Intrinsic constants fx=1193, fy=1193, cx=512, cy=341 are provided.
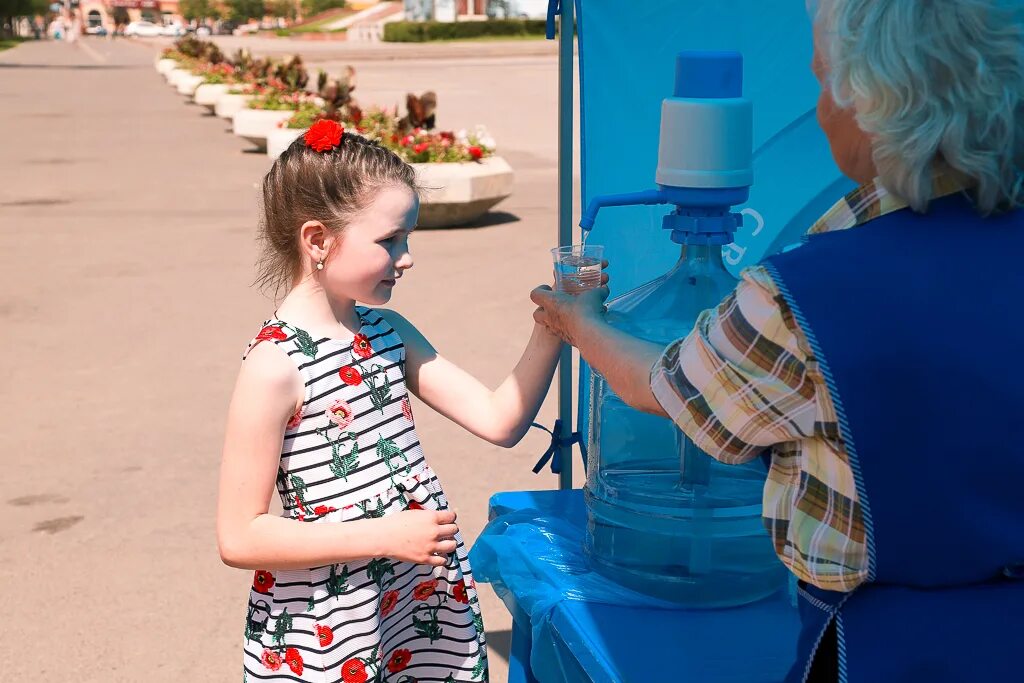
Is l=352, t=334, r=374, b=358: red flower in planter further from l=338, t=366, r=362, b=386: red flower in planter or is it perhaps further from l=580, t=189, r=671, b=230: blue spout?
l=580, t=189, r=671, b=230: blue spout

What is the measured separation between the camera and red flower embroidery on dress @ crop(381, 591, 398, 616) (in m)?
1.99

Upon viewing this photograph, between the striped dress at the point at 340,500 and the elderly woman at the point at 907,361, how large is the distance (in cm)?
74

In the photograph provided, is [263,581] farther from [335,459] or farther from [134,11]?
[134,11]

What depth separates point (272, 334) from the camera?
191cm

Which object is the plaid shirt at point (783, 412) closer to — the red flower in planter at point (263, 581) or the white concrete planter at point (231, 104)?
the red flower in planter at point (263, 581)

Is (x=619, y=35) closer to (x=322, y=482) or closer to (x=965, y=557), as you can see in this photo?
(x=322, y=482)

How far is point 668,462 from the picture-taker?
223 centimetres

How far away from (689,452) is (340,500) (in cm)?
57

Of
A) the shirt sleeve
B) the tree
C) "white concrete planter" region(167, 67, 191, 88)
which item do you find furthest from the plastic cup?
the tree

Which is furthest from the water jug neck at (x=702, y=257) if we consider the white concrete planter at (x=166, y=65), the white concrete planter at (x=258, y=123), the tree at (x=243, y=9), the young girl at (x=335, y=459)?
the tree at (x=243, y=9)

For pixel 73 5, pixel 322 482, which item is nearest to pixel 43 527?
pixel 322 482

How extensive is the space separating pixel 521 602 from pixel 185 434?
3277mm

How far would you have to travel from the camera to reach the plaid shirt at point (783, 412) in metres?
1.32

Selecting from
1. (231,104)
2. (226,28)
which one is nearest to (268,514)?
(231,104)
